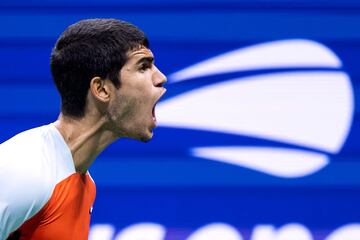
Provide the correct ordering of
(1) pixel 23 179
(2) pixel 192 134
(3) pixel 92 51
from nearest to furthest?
(1) pixel 23 179 < (3) pixel 92 51 < (2) pixel 192 134

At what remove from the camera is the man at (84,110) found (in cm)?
232

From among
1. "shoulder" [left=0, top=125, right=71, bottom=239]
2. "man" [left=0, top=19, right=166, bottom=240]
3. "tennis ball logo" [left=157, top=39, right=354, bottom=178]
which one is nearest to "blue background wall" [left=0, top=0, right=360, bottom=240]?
"tennis ball logo" [left=157, top=39, right=354, bottom=178]

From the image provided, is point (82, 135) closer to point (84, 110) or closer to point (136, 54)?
point (84, 110)

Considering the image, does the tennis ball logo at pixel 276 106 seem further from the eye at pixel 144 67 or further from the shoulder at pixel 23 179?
the shoulder at pixel 23 179

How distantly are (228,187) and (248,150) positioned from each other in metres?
0.19

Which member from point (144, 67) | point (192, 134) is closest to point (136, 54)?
point (144, 67)

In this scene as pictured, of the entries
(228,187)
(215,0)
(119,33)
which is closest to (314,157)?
(228,187)

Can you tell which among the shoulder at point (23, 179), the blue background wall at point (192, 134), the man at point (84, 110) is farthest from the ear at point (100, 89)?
the blue background wall at point (192, 134)

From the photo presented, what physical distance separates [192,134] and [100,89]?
1.78 metres

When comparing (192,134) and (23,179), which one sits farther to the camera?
(192,134)

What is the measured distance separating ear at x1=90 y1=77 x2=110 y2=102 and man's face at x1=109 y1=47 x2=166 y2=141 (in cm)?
2

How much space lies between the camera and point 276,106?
13.7 ft

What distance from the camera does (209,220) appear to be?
414cm

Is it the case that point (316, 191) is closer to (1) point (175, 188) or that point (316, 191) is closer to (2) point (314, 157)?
(2) point (314, 157)
